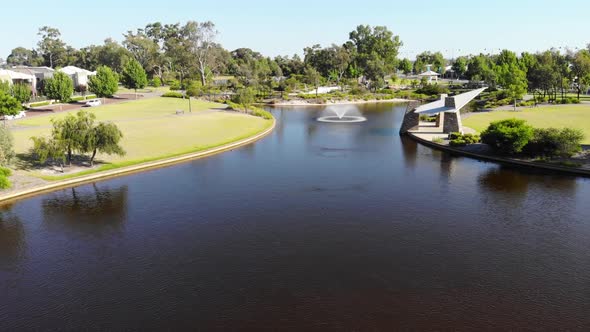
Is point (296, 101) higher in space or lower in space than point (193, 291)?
higher

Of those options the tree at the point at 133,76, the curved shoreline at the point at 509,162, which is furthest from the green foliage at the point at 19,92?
the curved shoreline at the point at 509,162

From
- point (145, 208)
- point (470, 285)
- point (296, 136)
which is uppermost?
point (296, 136)

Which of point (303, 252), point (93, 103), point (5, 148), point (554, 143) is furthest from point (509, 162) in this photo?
point (93, 103)

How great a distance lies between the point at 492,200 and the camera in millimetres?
35719

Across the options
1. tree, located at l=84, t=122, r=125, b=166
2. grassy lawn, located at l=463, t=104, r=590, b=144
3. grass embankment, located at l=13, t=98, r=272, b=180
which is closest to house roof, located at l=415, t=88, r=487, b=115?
grassy lawn, located at l=463, t=104, r=590, b=144

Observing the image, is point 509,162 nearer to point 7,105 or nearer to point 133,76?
point 7,105

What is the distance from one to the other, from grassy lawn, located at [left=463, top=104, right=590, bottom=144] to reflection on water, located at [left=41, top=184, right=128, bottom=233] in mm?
52646

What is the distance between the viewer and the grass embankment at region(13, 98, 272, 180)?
49.8 meters

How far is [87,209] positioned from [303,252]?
1936 cm

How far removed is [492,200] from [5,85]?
251 ft

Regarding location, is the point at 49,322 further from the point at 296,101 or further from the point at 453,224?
the point at 296,101

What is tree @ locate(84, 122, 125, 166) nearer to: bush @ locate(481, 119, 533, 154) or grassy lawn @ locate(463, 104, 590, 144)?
bush @ locate(481, 119, 533, 154)

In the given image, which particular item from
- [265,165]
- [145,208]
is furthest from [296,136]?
[145,208]

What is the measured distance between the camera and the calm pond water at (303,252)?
66.3 feet
